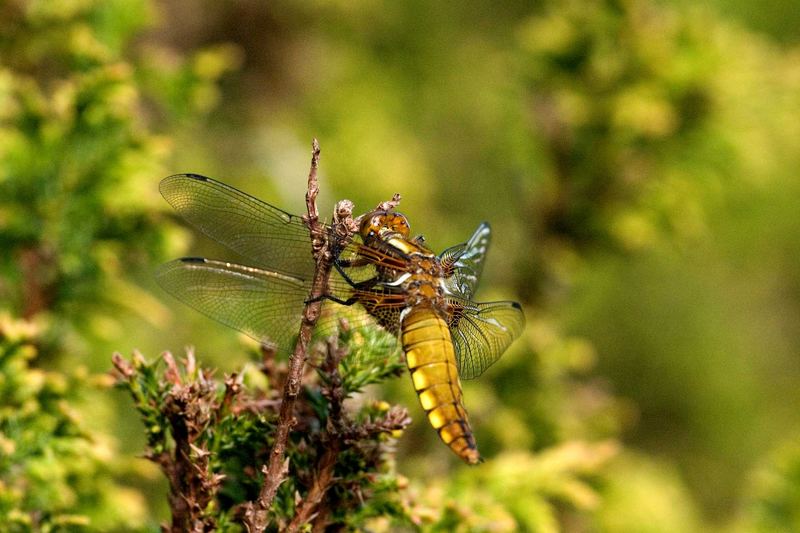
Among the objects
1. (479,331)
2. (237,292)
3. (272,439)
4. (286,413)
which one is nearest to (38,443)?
(237,292)

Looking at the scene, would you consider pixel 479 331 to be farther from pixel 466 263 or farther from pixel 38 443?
pixel 38 443

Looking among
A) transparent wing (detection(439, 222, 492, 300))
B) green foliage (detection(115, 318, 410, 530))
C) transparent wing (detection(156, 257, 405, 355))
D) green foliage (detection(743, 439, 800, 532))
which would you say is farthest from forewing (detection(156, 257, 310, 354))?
green foliage (detection(743, 439, 800, 532))

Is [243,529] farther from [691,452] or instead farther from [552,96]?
[691,452]

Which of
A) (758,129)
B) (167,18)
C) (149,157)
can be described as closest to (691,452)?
(758,129)

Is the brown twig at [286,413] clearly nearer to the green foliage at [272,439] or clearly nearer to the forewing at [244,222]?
the green foliage at [272,439]

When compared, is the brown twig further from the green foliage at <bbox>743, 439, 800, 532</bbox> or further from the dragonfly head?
the green foliage at <bbox>743, 439, 800, 532</bbox>

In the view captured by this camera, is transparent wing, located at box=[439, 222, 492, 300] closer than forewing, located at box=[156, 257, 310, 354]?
No
